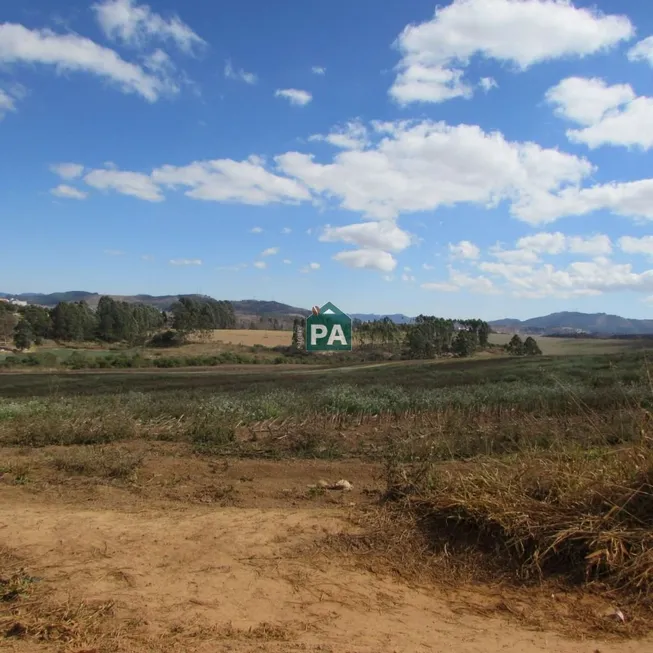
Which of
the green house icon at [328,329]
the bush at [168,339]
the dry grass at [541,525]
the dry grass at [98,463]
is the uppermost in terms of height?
the green house icon at [328,329]

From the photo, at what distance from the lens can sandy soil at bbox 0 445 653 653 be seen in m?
3.08

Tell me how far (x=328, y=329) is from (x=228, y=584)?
8.10 m

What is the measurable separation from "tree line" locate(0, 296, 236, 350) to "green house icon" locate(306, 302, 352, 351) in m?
65.0

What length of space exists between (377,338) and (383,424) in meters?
52.2

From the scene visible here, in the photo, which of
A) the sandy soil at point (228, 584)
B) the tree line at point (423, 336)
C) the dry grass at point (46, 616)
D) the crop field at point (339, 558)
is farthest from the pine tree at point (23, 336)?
the dry grass at point (46, 616)

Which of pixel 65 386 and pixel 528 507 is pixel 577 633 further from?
pixel 65 386

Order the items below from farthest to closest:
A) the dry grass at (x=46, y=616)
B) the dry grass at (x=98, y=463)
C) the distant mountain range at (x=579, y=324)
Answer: the distant mountain range at (x=579, y=324) → the dry grass at (x=98, y=463) → the dry grass at (x=46, y=616)

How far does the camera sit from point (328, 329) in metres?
11.6

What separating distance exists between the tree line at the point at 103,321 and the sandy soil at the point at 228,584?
70670 mm

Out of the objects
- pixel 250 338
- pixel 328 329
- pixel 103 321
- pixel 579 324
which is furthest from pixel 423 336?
pixel 579 324

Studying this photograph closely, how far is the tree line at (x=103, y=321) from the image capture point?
74.4 metres

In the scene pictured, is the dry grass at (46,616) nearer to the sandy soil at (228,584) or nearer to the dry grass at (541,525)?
the sandy soil at (228,584)

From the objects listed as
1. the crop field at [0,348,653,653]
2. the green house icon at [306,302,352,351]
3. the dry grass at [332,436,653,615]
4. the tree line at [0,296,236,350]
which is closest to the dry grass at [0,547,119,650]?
the crop field at [0,348,653,653]

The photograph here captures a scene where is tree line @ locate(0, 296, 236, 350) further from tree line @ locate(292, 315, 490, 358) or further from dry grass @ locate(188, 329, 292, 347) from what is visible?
tree line @ locate(292, 315, 490, 358)
